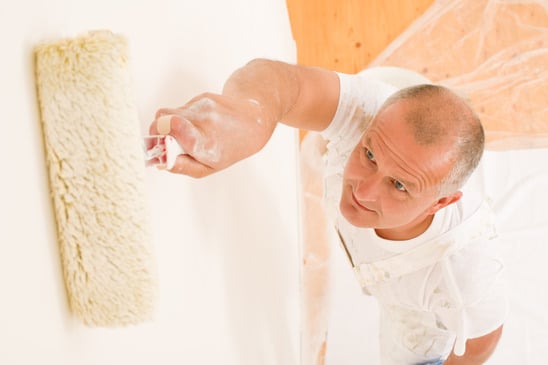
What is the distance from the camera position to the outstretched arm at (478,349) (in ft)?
3.17

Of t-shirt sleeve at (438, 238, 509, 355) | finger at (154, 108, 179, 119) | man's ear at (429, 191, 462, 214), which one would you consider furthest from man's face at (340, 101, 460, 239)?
finger at (154, 108, 179, 119)

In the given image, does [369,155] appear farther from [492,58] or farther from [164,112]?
[492,58]

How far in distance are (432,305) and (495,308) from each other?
11 centimetres

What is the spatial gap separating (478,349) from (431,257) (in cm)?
23

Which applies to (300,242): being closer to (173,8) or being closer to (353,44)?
(353,44)

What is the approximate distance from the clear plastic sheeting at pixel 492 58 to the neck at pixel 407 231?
0.92 meters

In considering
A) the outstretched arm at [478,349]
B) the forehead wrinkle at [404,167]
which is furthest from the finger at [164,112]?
the outstretched arm at [478,349]

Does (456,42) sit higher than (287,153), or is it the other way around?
(456,42)

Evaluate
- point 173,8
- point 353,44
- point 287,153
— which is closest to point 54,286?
point 173,8

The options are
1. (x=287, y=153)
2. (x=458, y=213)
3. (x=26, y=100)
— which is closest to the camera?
(x=26, y=100)

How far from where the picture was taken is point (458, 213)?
0.90 m

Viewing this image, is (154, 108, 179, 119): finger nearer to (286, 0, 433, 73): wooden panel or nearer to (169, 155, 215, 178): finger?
(169, 155, 215, 178): finger

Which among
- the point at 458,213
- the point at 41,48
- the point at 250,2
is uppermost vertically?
the point at 250,2

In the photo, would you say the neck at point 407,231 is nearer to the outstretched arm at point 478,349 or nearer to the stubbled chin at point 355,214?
the stubbled chin at point 355,214
